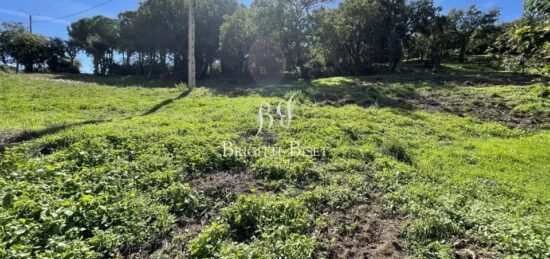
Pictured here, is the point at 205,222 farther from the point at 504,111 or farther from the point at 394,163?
the point at 504,111

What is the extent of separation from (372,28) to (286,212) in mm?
25282

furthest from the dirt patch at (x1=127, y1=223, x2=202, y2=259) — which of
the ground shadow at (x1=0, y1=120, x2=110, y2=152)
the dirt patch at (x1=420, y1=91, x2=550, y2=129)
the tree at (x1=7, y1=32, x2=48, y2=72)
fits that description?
the tree at (x1=7, y1=32, x2=48, y2=72)

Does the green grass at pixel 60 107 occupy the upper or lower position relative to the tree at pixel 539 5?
lower

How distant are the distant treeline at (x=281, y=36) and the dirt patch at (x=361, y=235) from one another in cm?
1724

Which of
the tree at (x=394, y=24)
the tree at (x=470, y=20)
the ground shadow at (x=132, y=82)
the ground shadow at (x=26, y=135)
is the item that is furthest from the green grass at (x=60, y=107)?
the tree at (x=470, y=20)

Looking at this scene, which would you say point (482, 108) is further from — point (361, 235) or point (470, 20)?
point (470, 20)

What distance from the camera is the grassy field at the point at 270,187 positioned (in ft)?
11.3

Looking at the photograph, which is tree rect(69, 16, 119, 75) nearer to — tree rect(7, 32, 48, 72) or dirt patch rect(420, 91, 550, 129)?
tree rect(7, 32, 48, 72)

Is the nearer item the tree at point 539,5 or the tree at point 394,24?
the tree at point 539,5

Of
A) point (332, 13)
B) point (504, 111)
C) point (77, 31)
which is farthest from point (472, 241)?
point (77, 31)

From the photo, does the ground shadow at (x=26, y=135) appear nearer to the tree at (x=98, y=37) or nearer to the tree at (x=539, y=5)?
the tree at (x=539, y=5)

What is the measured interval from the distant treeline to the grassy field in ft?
45.2

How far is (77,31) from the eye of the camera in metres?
41.1

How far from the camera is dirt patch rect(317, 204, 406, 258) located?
11.7 ft
